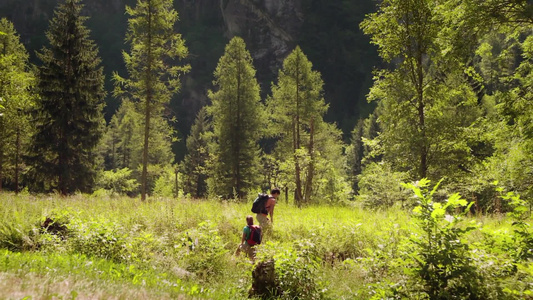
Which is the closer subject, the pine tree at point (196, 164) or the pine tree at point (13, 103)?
the pine tree at point (13, 103)

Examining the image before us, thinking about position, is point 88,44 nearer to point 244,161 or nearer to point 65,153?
point 65,153

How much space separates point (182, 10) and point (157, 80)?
441ft

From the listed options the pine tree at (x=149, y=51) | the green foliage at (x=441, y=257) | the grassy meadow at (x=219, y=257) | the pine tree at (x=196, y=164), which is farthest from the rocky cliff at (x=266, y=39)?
the green foliage at (x=441, y=257)

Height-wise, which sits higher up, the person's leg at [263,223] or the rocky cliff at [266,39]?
the rocky cliff at [266,39]

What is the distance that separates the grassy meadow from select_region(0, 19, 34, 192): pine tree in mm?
7148

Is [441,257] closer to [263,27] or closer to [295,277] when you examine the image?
[295,277]

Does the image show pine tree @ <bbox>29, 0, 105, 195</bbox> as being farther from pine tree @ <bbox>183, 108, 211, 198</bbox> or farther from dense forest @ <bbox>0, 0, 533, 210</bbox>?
pine tree @ <bbox>183, 108, 211, 198</bbox>

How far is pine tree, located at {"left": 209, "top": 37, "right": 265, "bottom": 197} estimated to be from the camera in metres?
27.7

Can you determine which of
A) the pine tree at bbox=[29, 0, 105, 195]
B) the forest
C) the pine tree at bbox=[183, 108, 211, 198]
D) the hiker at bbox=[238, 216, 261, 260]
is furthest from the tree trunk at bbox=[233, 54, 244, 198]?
the hiker at bbox=[238, 216, 261, 260]

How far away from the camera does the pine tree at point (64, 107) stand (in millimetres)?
20312

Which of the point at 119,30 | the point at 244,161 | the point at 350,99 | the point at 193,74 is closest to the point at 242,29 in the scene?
the point at 193,74

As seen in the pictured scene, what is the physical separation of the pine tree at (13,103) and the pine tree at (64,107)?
1266 mm

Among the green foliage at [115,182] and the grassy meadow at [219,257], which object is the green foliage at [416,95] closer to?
the grassy meadow at [219,257]

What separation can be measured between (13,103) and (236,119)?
16406 millimetres
